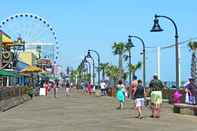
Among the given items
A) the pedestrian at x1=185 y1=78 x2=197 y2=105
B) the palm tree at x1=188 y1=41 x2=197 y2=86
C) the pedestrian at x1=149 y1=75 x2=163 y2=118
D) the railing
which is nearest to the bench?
the pedestrian at x1=185 y1=78 x2=197 y2=105

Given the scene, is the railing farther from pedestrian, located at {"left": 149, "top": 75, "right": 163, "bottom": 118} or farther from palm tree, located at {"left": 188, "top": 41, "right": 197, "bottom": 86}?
palm tree, located at {"left": 188, "top": 41, "right": 197, "bottom": 86}

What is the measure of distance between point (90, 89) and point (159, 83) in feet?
165

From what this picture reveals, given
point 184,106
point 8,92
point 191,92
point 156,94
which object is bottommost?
point 184,106

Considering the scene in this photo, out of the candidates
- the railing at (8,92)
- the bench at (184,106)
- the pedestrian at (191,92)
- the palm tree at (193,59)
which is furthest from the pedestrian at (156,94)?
the palm tree at (193,59)

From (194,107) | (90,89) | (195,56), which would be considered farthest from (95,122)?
(195,56)

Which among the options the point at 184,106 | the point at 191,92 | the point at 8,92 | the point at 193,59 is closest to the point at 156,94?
the point at 184,106

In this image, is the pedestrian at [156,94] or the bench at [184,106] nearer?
the pedestrian at [156,94]

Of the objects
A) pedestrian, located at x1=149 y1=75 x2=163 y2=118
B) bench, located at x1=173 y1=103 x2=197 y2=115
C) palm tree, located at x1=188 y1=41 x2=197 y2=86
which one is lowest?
bench, located at x1=173 y1=103 x2=197 y2=115

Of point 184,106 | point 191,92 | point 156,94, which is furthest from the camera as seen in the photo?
point 191,92

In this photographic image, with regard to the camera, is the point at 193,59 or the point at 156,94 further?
the point at 193,59

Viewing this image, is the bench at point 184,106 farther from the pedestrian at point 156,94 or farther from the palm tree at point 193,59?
the palm tree at point 193,59

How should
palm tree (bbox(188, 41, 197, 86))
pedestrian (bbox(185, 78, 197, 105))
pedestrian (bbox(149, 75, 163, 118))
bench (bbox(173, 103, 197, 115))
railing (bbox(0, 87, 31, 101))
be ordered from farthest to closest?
palm tree (bbox(188, 41, 197, 86)), railing (bbox(0, 87, 31, 101)), pedestrian (bbox(185, 78, 197, 105)), bench (bbox(173, 103, 197, 115)), pedestrian (bbox(149, 75, 163, 118))

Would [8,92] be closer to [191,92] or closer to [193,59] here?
[191,92]

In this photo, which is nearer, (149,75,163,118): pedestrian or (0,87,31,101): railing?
(149,75,163,118): pedestrian
